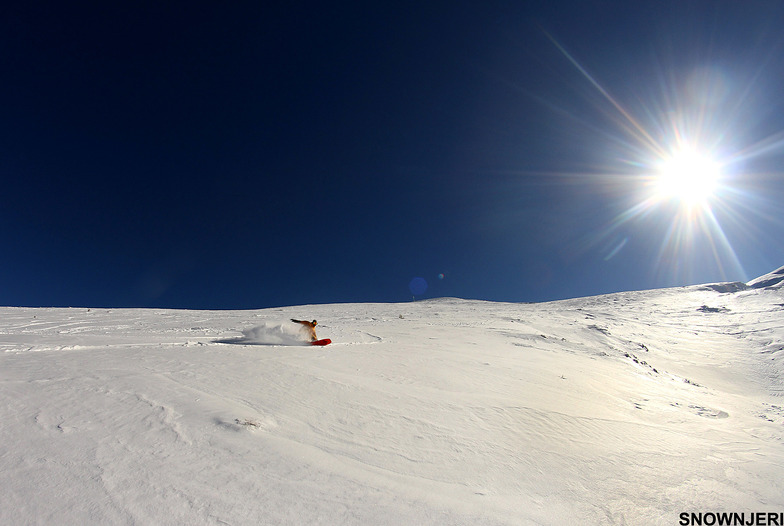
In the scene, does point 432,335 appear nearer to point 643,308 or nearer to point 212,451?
point 212,451

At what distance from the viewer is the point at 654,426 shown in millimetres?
3639

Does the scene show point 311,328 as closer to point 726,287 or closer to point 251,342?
point 251,342

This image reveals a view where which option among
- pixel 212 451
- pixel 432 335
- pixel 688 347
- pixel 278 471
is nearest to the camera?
pixel 278 471

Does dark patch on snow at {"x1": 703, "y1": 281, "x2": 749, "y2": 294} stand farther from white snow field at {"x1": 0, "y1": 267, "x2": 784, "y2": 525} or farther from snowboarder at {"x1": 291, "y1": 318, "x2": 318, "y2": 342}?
snowboarder at {"x1": 291, "y1": 318, "x2": 318, "y2": 342}

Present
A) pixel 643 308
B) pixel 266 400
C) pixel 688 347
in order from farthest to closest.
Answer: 1. pixel 643 308
2. pixel 688 347
3. pixel 266 400

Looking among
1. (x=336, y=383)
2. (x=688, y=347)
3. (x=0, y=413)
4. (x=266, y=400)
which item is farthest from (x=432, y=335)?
(x=688, y=347)

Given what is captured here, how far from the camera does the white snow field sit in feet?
5.69

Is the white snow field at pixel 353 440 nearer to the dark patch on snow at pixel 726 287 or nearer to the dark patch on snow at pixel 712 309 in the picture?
the dark patch on snow at pixel 712 309

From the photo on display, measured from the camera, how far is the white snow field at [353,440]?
1.73 metres

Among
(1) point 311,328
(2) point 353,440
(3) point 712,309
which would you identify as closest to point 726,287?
(3) point 712,309

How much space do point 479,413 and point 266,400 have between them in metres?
2.12

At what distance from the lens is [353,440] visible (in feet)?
8.38

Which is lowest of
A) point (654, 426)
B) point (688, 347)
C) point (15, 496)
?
point (15, 496)

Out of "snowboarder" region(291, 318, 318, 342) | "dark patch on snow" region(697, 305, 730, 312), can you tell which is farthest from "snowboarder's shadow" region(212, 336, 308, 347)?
"dark patch on snow" region(697, 305, 730, 312)
